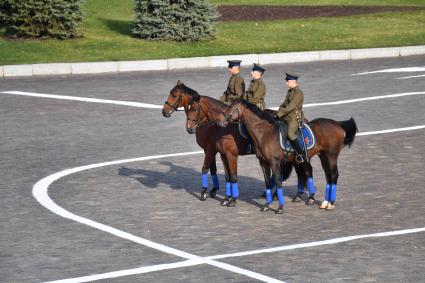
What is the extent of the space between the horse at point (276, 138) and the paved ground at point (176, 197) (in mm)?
517

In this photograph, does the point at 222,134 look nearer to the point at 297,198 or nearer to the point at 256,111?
the point at 256,111

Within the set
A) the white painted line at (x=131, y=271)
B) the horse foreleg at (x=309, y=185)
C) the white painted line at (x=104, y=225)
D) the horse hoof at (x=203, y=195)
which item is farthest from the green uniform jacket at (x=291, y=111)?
the white painted line at (x=131, y=271)

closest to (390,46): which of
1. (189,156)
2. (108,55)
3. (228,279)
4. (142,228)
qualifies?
(108,55)

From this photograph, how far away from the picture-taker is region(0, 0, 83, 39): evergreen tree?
112 feet

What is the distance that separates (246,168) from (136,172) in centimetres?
206

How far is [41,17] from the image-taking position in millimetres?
34188

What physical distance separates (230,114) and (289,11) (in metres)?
26.3

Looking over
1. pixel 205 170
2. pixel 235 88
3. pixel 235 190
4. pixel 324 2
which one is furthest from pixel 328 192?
pixel 324 2

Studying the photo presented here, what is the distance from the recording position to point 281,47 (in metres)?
34.5

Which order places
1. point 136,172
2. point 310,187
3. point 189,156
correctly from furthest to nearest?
point 189,156 < point 136,172 < point 310,187

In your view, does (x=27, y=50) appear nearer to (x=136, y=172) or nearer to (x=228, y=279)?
(x=136, y=172)

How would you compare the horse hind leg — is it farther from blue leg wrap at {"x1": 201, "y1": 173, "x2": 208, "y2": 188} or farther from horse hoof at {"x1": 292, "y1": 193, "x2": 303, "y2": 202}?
horse hoof at {"x1": 292, "y1": 193, "x2": 303, "y2": 202}

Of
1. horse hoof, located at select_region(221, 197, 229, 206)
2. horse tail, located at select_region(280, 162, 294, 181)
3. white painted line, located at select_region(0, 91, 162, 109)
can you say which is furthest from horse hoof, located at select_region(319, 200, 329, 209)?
white painted line, located at select_region(0, 91, 162, 109)

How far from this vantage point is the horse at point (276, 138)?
16.6 meters
